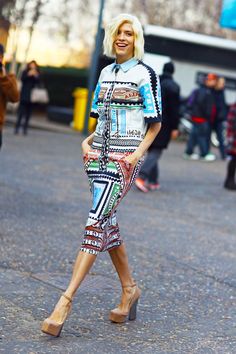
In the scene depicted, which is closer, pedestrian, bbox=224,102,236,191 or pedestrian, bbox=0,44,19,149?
pedestrian, bbox=0,44,19,149

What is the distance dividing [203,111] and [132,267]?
38.9ft

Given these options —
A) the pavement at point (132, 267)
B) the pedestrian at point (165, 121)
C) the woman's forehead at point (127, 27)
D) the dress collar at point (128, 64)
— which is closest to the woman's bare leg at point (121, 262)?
the pavement at point (132, 267)

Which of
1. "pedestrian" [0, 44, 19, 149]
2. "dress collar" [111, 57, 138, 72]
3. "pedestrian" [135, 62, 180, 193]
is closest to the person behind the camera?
"dress collar" [111, 57, 138, 72]

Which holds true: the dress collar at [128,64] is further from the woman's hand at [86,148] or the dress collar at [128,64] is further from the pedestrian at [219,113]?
the pedestrian at [219,113]

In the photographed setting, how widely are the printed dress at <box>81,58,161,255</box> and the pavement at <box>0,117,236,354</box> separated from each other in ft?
1.99

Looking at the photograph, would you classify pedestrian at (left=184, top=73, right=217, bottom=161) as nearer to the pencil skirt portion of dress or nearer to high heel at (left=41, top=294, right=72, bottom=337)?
the pencil skirt portion of dress

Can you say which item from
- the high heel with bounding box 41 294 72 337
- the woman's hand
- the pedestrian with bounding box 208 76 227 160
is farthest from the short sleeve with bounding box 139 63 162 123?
the pedestrian with bounding box 208 76 227 160

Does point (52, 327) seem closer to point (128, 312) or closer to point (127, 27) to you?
point (128, 312)

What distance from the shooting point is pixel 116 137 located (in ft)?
17.3

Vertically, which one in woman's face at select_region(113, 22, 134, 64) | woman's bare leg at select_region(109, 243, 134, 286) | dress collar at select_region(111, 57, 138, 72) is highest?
woman's face at select_region(113, 22, 134, 64)

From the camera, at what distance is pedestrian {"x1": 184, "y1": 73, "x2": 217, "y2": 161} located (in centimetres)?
1853

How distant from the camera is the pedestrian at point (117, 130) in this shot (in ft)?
17.2

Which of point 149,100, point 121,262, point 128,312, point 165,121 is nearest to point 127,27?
point 149,100

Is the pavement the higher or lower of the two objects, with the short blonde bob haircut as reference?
lower
